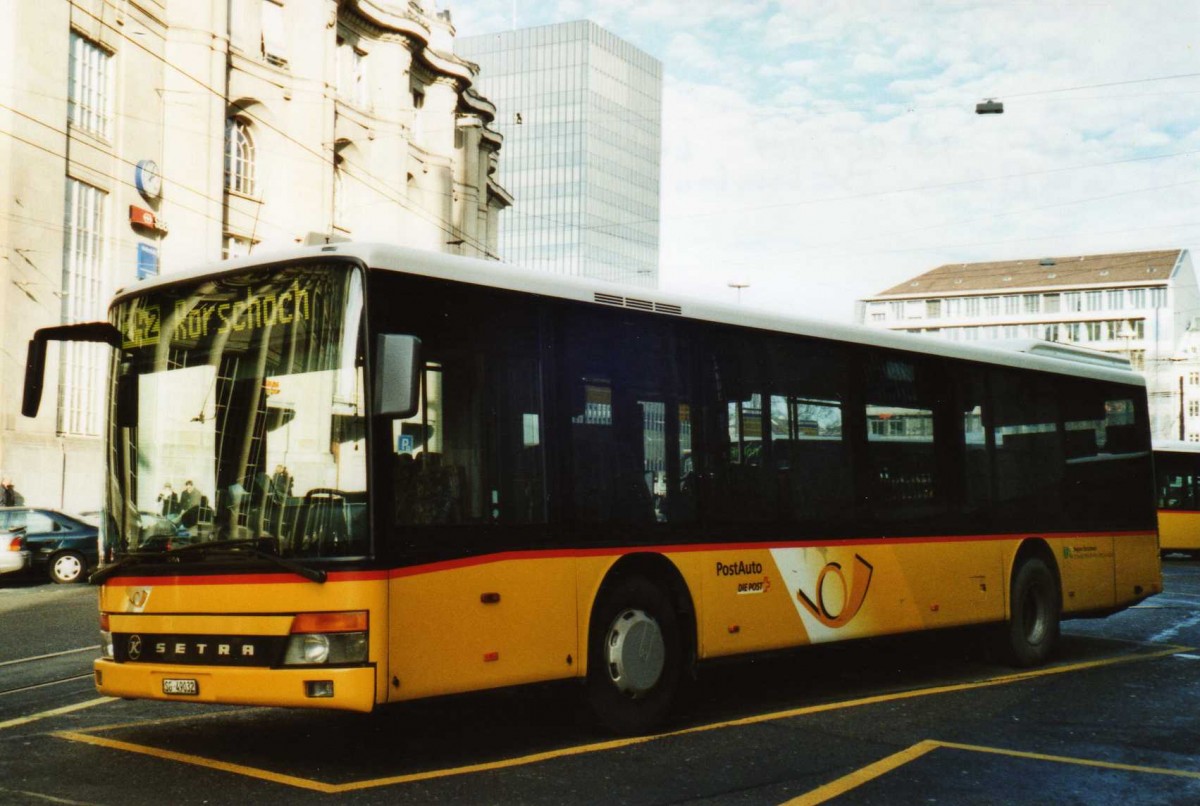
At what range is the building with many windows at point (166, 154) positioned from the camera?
28609 mm

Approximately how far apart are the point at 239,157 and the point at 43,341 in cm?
3177

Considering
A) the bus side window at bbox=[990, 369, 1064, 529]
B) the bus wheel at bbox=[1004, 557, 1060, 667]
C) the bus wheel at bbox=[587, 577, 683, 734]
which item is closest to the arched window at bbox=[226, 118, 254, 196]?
the bus side window at bbox=[990, 369, 1064, 529]

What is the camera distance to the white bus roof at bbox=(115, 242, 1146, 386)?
7.16 metres

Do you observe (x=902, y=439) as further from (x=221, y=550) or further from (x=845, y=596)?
(x=221, y=550)

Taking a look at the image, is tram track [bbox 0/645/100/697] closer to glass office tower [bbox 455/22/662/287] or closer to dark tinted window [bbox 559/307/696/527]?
dark tinted window [bbox 559/307/696/527]

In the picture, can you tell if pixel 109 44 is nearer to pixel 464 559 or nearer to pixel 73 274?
pixel 73 274

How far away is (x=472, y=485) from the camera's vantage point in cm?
731

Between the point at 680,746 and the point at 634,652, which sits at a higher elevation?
the point at 634,652

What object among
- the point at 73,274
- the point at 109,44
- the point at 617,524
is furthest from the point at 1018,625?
the point at 109,44

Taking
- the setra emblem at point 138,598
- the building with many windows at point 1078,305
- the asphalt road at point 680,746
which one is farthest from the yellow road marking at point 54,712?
the building with many windows at point 1078,305

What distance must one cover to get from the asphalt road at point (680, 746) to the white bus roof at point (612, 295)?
2435 mm

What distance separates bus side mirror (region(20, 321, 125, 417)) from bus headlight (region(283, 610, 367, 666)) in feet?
7.38

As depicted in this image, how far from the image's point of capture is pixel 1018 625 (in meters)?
12.2

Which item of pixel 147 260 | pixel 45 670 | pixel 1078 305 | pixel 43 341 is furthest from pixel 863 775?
pixel 1078 305
